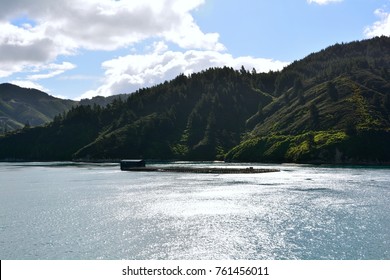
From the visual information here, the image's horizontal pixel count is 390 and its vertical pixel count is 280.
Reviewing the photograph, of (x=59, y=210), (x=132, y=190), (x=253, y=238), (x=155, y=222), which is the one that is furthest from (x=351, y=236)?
(x=132, y=190)

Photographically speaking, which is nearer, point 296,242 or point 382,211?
point 296,242

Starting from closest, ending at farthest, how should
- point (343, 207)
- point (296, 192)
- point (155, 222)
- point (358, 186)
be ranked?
1. point (155, 222)
2. point (343, 207)
3. point (296, 192)
4. point (358, 186)

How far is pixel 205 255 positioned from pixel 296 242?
48.0 feet

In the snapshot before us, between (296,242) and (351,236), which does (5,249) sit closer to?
(296,242)

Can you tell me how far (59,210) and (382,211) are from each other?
236 ft

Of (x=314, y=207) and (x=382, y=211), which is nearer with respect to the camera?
(x=382, y=211)

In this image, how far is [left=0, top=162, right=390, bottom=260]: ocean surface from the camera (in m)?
55.1

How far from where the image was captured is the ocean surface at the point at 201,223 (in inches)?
2170

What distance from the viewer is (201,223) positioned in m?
74.1

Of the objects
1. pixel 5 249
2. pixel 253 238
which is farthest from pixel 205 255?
pixel 5 249

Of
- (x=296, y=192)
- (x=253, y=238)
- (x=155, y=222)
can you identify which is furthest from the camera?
(x=296, y=192)

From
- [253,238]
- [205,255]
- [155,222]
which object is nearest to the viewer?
[205,255]

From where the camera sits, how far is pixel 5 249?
2267 inches

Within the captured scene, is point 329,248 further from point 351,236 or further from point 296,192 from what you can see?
point 296,192
